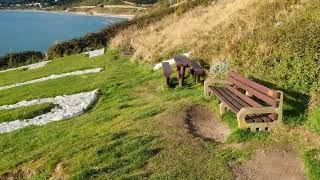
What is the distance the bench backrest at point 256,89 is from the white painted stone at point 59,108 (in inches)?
256

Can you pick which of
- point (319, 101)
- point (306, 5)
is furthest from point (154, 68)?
point (319, 101)

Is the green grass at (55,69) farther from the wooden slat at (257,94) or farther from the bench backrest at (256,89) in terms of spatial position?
the wooden slat at (257,94)

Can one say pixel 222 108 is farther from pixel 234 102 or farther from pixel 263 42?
pixel 263 42

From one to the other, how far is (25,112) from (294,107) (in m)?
11.6

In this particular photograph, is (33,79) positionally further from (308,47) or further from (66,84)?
(308,47)

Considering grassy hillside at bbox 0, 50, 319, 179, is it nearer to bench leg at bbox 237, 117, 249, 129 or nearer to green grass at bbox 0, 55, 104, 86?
bench leg at bbox 237, 117, 249, 129

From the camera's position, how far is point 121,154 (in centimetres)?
1327

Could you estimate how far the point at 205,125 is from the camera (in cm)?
1520

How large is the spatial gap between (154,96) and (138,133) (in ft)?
19.6

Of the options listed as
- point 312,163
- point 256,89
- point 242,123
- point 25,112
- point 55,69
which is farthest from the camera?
point 55,69

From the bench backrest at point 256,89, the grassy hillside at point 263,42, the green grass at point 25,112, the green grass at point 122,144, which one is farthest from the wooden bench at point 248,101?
the green grass at point 25,112

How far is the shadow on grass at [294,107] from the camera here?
44.6ft

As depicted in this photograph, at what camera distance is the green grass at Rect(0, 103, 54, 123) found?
856 inches

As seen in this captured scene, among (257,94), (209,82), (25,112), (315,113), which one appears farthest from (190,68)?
(315,113)
